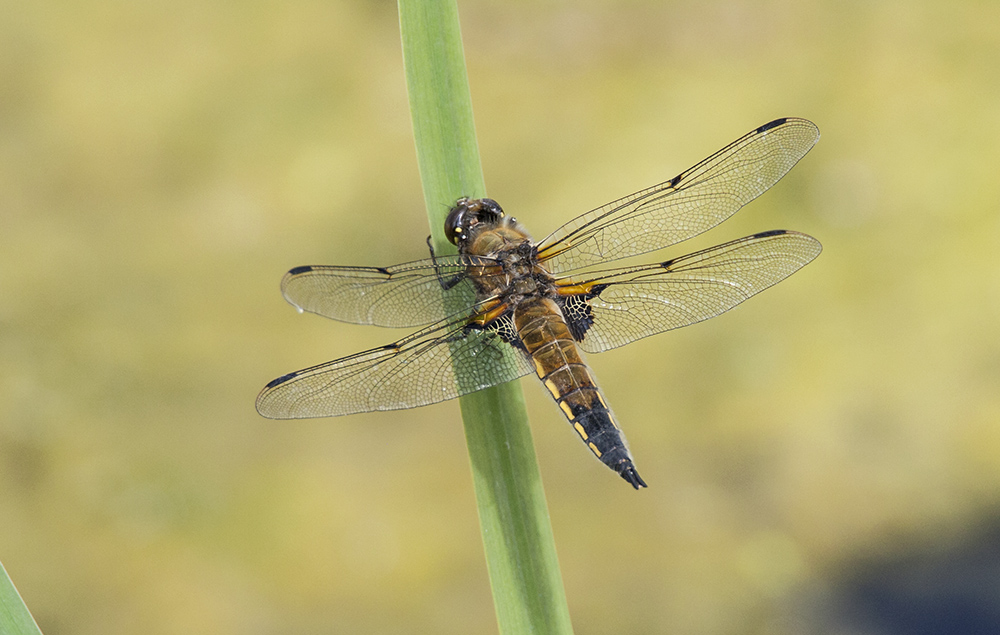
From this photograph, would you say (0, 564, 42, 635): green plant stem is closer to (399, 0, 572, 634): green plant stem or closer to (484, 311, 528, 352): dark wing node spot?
(399, 0, 572, 634): green plant stem

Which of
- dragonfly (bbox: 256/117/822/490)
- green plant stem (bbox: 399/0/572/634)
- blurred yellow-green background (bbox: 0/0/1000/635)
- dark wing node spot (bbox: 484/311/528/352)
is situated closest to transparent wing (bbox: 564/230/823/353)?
dragonfly (bbox: 256/117/822/490)

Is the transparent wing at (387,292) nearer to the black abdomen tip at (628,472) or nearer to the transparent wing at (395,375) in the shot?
the transparent wing at (395,375)

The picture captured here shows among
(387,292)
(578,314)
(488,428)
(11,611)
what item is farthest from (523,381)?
(11,611)

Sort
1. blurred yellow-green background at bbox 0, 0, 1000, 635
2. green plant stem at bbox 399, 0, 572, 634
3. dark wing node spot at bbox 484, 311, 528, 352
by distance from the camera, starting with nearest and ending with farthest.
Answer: green plant stem at bbox 399, 0, 572, 634 → dark wing node spot at bbox 484, 311, 528, 352 → blurred yellow-green background at bbox 0, 0, 1000, 635

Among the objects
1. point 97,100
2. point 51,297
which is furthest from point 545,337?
point 97,100

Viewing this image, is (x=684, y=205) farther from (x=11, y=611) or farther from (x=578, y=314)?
(x=11, y=611)

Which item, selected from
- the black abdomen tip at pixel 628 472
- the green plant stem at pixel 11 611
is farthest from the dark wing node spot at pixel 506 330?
the green plant stem at pixel 11 611

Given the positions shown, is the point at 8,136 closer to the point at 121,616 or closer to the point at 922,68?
the point at 121,616
